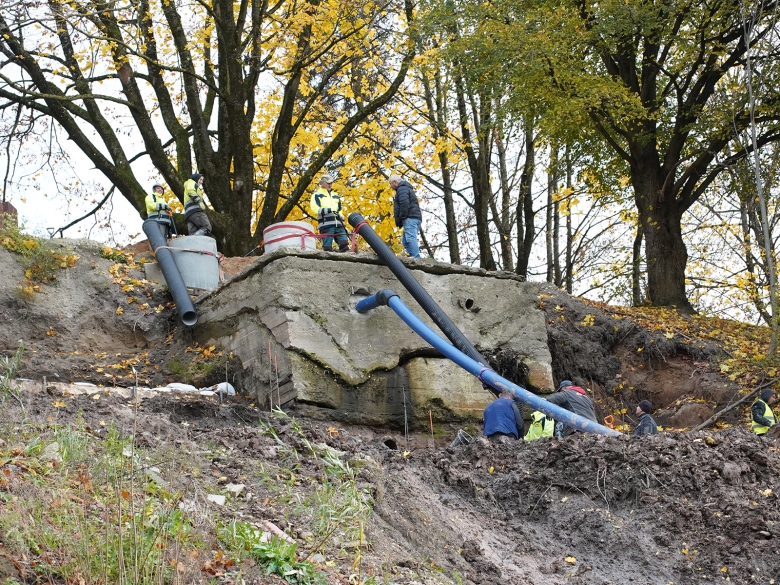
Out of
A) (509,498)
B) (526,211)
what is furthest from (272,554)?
(526,211)

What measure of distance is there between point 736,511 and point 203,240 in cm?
873

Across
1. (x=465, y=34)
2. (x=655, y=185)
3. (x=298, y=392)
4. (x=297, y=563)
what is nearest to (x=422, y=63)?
(x=465, y=34)

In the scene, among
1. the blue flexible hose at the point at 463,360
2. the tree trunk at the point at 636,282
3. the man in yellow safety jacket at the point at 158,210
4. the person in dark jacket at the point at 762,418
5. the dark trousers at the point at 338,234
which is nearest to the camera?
the blue flexible hose at the point at 463,360

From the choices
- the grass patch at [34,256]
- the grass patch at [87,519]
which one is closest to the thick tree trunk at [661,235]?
the grass patch at [34,256]

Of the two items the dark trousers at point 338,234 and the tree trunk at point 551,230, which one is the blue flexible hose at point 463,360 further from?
the tree trunk at point 551,230

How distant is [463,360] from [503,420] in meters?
1.07

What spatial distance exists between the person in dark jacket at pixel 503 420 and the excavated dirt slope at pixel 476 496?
133cm

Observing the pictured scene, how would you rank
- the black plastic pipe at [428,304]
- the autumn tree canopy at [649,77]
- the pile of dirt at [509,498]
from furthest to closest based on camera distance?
the autumn tree canopy at [649,77], the black plastic pipe at [428,304], the pile of dirt at [509,498]

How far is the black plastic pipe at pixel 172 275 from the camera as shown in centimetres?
1209

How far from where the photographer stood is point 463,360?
10.8 meters

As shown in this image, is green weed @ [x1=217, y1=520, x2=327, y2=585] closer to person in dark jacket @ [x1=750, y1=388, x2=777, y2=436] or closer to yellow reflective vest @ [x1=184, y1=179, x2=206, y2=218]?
person in dark jacket @ [x1=750, y1=388, x2=777, y2=436]

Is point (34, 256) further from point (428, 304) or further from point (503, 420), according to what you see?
point (503, 420)

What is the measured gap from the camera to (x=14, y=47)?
16594 millimetres

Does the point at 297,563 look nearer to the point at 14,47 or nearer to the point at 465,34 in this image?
the point at 465,34
